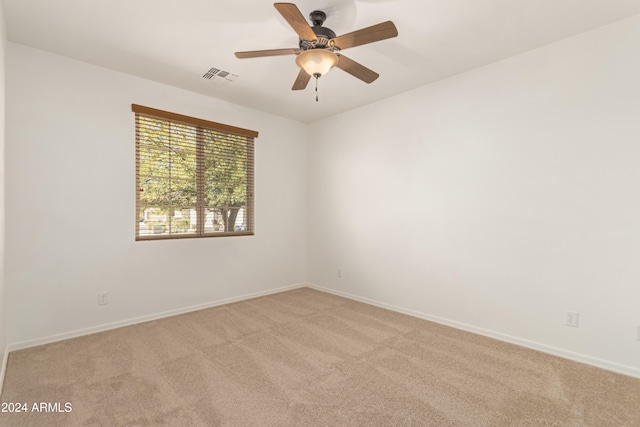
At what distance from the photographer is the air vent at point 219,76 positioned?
3208mm

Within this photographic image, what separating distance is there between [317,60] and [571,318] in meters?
2.86

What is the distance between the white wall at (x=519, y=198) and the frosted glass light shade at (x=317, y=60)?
1.75 m

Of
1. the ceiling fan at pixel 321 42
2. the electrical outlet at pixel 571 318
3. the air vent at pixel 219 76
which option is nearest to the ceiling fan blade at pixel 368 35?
the ceiling fan at pixel 321 42

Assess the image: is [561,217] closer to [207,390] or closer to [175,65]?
[207,390]

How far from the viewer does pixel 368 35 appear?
6.64ft

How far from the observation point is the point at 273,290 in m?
4.61

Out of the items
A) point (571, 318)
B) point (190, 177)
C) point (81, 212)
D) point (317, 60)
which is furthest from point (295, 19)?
point (571, 318)

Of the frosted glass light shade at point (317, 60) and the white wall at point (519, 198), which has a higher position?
the frosted glass light shade at point (317, 60)

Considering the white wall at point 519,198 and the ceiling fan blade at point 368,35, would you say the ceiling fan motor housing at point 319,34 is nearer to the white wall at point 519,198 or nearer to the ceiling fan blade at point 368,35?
the ceiling fan blade at point 368,35

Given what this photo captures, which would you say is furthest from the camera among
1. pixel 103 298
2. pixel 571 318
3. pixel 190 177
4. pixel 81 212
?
pixel 190 177

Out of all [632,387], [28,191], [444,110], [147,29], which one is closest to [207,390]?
[28,191]

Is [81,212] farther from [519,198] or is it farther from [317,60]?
[519,198]

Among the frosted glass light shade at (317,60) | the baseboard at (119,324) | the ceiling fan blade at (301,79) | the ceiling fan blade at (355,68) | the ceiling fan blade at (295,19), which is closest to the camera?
the ceiling fan blade at (295,19)

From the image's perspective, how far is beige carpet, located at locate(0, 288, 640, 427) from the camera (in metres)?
1.84
